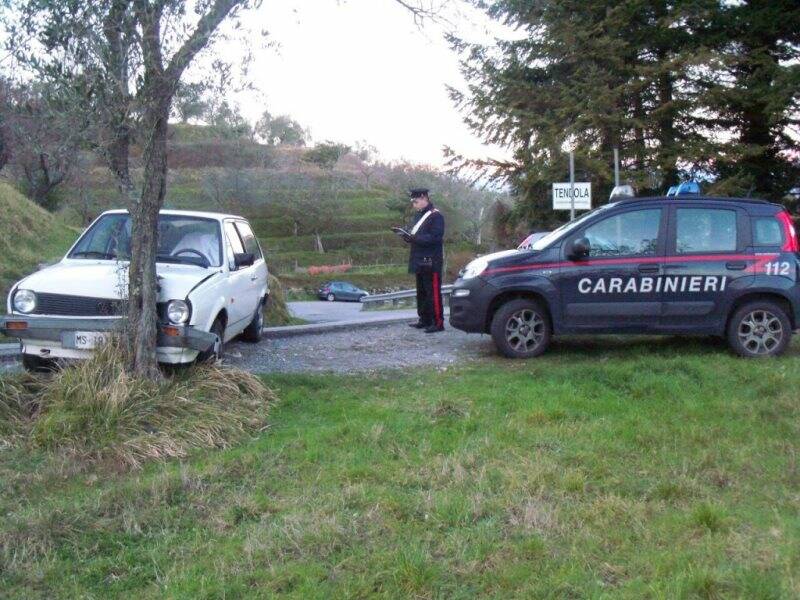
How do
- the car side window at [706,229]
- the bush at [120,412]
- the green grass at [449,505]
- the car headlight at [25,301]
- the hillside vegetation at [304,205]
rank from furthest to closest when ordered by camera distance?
the hillside vegetation at [304,205]
the car side window at [706,229]
the car headlight at [25,301]
the bush at [120,412]
the green grass at [449,505]

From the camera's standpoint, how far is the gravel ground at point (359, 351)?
29.7 feet

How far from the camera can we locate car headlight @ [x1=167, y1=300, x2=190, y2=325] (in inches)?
286

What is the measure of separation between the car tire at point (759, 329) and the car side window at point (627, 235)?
1154mm

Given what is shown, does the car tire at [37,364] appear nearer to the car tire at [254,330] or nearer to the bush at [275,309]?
the car tire at [254,330]

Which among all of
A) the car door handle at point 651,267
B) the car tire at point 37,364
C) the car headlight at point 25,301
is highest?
the car door handle at point 651,267

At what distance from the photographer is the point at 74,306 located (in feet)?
24.2

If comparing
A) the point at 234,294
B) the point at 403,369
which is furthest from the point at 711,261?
the point at 234,294

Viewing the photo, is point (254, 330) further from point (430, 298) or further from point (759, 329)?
point (759, 329)

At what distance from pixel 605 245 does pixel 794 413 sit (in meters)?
2.98

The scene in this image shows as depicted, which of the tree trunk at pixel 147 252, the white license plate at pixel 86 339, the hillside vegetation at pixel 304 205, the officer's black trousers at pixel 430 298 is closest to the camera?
the tree trunk at pixel 147 252

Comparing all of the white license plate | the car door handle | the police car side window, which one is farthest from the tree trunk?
the police car side window

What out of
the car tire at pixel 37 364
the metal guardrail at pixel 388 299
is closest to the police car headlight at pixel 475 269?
the car tire at pixel 37 364

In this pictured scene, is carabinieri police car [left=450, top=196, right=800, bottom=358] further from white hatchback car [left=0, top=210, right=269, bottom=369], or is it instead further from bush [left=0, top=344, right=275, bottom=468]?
bush [left=0, top=344, right=275, bottom=468]

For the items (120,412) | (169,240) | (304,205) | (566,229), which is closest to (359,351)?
(169,240)
